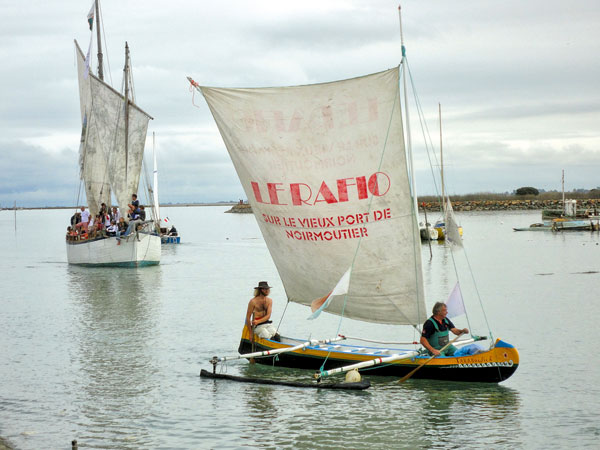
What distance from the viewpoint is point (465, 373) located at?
1634 cm

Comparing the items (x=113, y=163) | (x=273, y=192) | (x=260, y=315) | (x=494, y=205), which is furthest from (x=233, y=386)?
(x=494, y=205)

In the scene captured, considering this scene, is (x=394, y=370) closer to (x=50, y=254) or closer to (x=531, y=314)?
(x=531, y=314)

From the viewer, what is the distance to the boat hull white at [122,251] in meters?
48.6

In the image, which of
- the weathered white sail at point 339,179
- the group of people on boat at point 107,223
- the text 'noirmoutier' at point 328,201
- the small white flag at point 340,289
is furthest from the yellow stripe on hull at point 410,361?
the group of people on boat at point 107,223

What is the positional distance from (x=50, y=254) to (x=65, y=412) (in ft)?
194

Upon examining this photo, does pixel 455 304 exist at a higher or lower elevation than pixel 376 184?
lower

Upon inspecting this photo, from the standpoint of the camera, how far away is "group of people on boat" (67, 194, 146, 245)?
154 ft

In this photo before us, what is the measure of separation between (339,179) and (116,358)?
863cm

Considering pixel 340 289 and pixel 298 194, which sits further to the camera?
pixel 298 194

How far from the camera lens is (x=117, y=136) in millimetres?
49688

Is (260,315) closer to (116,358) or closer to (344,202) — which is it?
(344,202)

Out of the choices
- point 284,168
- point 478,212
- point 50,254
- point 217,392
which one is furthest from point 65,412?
point 478,212

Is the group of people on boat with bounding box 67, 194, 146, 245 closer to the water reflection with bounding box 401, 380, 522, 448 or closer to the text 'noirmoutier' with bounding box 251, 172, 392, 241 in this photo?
the text 'noirmoutier' with bounding box 251, 172, 392, 241

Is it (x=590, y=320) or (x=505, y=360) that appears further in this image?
(x=590, y=320)
